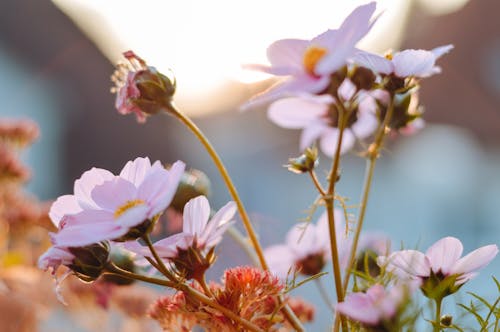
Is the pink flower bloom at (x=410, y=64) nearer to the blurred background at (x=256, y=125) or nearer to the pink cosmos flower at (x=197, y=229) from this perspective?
the pink cosmos flower at (x=197, y=229)

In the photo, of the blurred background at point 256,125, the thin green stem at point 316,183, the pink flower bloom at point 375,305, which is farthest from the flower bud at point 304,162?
the blurred background at point 256,125

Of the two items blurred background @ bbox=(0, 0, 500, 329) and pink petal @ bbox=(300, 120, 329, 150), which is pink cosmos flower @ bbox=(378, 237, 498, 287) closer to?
pink petal @ bbox=(300, 120, 329, 150)

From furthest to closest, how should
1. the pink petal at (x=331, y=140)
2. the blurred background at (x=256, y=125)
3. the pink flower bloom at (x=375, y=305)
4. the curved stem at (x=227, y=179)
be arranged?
the blurred background at (x=256, y=125) < the pink petal at (x=331, y=140) < the curved stem at (x=227, y=179) < the pink flower bloom at (x=375, y=305)

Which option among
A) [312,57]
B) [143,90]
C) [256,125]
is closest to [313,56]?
[312,57]

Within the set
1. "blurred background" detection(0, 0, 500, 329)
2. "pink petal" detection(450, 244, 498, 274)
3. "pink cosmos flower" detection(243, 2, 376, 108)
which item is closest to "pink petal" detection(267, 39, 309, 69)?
"pink cosmos flower" detection(243, 2, 376, 108)

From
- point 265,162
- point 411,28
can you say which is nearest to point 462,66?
point 411,28

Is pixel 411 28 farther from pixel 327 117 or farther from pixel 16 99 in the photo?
pixel 327 117
